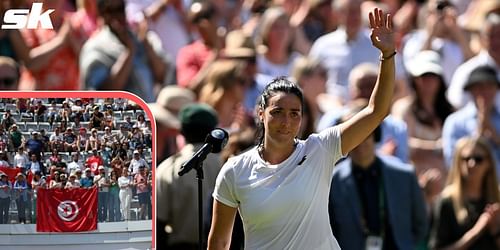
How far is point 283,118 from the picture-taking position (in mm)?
5695

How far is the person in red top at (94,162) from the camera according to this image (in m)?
5.45

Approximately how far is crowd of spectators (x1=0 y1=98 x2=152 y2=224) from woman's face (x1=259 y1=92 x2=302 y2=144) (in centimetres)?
53

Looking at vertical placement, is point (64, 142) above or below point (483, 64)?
below

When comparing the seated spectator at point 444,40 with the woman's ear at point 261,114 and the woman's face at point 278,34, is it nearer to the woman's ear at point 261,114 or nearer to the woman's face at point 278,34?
the woman's face at point 278,34

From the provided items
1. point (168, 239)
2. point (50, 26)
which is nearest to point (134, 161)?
point (50, 26)

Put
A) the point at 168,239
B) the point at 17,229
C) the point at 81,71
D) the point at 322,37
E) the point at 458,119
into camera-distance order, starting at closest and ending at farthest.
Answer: the point at 17,229, the point at 168,239, the point at 81,71, the point at 458,119, the point at 322,37

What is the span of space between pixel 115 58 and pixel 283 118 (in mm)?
3981

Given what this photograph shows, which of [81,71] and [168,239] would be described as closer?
[168,239]

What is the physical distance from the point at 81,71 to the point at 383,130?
81.7 inches

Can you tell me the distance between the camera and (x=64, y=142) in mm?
5449

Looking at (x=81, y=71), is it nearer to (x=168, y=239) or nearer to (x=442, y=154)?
(x=168, y=239)

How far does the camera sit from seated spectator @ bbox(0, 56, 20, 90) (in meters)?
8.34

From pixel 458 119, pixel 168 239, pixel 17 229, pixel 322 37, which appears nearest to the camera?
pixel 17 229

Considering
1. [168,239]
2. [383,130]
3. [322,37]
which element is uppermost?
[322,37]
